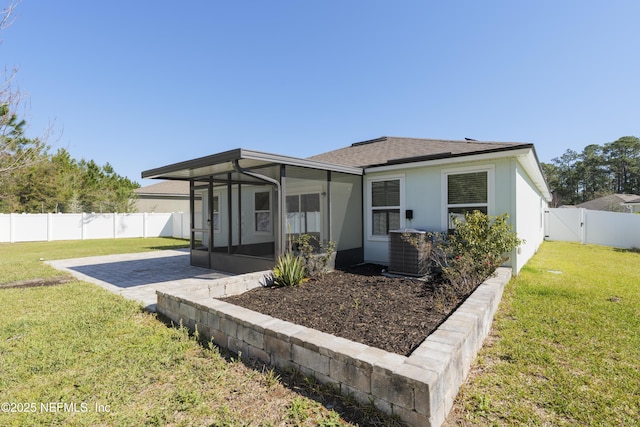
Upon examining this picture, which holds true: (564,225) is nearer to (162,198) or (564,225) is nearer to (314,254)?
(314,254)

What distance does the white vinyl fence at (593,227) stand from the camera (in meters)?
12.6

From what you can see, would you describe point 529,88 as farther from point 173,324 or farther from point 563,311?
point 173,324

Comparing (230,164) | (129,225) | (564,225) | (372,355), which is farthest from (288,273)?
(129,225)

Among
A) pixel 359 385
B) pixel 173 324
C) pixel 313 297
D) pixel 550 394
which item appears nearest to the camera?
pixel 359 385

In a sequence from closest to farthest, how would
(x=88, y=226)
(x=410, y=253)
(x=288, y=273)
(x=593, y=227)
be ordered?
(x=288, y=273)
(x=410, y=253)
(x=593, y=227)
(x=88, y=226)

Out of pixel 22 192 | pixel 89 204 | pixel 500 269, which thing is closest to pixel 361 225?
pixel 500 269

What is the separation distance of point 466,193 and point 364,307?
3992 millimetres

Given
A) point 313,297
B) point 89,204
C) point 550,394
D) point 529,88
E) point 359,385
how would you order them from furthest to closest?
point 89,204, point 529,88, point 313,297, point 550,394, point 359,385

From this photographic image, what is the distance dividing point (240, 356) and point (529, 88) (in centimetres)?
1185

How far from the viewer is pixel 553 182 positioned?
152 feet

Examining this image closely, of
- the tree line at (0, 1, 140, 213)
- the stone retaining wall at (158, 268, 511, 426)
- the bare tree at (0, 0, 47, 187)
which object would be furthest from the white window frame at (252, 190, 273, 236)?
the tree line at (0, 1, 140, 213)

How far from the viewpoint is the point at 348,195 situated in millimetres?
7797

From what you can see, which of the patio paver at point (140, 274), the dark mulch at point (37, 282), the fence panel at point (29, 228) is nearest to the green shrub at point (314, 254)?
the patio paver at point (140, 274)

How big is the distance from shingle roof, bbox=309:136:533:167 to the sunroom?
3.40 ft
